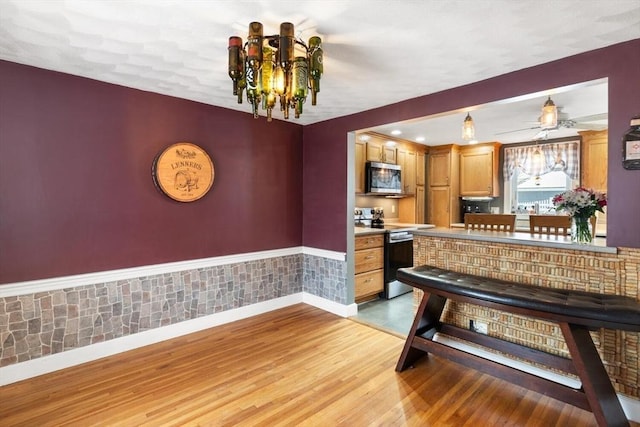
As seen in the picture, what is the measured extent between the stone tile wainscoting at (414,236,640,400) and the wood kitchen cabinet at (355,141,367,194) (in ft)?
5.11

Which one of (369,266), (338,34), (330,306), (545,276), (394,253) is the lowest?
(330,306)

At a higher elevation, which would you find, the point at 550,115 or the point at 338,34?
the point at 338,34

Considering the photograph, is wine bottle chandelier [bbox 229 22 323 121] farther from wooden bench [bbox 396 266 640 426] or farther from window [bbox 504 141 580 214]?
window [bbox 504 141 580 214]

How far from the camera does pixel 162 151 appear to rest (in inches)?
121

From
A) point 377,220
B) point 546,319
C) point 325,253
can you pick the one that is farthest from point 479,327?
point 377,220

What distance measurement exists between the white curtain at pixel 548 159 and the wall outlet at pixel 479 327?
8.84ft

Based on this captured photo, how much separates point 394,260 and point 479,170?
8.25 feet

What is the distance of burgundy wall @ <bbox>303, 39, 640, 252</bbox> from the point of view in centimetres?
198

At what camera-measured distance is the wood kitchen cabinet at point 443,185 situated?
5617mm

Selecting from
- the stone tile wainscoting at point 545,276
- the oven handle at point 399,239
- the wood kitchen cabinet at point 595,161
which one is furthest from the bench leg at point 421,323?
the wood kitchen cabinet at point 595,161

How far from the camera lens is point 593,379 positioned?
1.85m

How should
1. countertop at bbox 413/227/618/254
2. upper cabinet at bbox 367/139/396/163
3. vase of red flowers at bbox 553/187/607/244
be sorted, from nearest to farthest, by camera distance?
countertop at bbox 413/227/618/254
vase of red flowers at bbox 553/187/607/244
upper cabinet at bbox 367/139/396/163

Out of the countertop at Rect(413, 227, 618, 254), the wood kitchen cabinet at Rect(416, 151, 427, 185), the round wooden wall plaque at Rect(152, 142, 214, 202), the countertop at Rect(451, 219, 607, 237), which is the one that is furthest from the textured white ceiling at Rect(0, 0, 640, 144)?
the wood kitchen cabinet at Rect(416, 151, 427, 185)

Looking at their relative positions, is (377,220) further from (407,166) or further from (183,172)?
(183,172)
